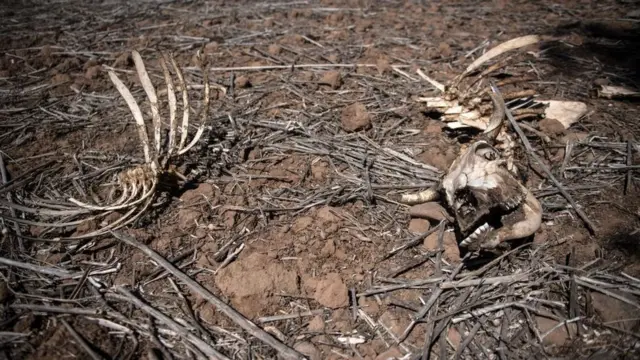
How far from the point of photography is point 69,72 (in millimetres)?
3480

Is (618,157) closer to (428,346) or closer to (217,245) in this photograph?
(428,346)

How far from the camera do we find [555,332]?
1.63 m

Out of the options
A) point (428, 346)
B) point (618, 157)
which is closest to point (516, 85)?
point (618, 157)

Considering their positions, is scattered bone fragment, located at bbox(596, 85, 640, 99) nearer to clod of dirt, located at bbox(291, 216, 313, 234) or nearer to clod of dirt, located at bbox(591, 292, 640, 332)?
clod of dirt, located at bbox(591, 292, 640, 332)

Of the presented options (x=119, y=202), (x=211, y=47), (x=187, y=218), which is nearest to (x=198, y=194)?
(x=187, y=218)

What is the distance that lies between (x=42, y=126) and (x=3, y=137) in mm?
231

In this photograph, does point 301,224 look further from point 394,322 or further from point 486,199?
point 486,199

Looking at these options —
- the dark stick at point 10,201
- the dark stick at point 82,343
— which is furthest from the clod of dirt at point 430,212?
the dark stick at point 10,201

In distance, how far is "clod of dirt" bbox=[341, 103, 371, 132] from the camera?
2.71 m

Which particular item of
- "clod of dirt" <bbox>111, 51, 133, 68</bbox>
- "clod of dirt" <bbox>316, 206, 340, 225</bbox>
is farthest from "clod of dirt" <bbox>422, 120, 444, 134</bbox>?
"clod of dirt" <bbox>111, 51, 133, 68</bbox>

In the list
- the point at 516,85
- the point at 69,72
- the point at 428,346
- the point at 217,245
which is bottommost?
the point at 428,346

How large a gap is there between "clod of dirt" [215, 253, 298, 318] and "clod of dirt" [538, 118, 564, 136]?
6.69ft

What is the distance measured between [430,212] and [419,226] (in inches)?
3.8

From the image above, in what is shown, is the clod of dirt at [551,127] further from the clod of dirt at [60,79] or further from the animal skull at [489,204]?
the clod of dirt at [60,79]
